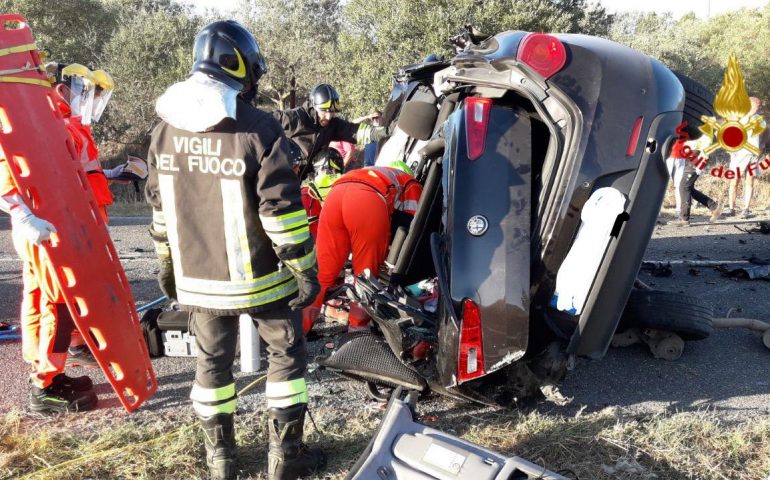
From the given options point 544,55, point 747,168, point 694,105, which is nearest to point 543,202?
point 544,55

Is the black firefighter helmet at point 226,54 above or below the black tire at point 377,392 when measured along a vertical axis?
above

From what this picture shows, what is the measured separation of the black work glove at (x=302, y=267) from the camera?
2.51 meters

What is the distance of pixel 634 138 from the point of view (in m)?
2.82

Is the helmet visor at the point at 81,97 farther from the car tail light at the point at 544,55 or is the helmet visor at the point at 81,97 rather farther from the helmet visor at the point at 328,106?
the helmet visor at the point at 328,106

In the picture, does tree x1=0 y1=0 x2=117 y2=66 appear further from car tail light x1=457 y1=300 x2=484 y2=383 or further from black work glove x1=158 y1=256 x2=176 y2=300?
car tail light x1=457 y1=300 x2=484 y2=383

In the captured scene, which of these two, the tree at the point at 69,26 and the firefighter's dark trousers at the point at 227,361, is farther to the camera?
the tree at the point at 69,26

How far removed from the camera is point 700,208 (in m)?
10.3

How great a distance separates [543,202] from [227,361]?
1642mm

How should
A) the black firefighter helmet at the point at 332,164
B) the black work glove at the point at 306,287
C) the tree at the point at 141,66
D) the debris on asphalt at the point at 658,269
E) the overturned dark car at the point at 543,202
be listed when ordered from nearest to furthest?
the black work glove at the point at 306,287, the overturned dark car at the point at 543,202, the black firefighter helmet at the point at 332,164, the debris on asphalt at the point at 658,269, the tree at the point at 141,66

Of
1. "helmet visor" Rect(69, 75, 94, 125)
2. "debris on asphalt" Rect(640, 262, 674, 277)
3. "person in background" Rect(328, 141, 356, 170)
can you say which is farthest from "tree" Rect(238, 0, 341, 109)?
"helmet visor" Rect(69, 75, 94, 125)

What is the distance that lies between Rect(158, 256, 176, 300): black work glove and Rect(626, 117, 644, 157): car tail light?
223 centimetres

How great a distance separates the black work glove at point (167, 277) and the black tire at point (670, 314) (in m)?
2.67

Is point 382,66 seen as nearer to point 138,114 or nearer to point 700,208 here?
point 138,114

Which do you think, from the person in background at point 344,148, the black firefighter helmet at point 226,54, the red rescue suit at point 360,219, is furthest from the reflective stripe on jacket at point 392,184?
the person in background at point 344,148
